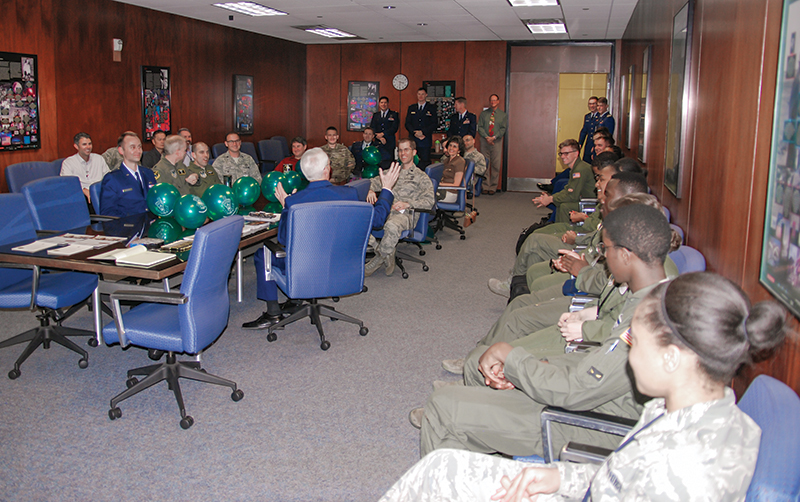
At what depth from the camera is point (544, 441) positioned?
6.47ft

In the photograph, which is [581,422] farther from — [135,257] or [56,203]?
[56,203]

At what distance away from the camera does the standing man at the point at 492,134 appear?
12391 mm

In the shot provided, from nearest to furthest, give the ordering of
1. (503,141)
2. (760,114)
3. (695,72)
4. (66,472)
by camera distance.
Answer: (760,114) < (66,472) < (695,72) < (503,141)

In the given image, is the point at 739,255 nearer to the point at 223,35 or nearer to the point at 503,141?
the point at 223,35

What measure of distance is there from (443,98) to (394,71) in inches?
50.3

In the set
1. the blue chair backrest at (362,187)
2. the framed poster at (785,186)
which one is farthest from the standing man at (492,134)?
the framed poster at (785,186)

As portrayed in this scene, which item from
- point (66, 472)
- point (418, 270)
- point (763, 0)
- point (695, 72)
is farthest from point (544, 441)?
point (418, 270)

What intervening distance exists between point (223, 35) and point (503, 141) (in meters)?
5.90

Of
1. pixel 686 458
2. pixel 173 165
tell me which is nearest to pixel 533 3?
pixel 173 165

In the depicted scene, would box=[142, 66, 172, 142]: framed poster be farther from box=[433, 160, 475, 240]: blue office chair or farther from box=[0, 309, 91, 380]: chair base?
box=[0, 309, 91, 380]: chair base

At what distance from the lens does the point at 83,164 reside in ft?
22.7

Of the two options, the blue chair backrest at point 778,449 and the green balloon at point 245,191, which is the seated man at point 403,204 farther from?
the blue chair backrest at point 778,449

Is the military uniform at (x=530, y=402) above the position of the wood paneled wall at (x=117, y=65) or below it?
below

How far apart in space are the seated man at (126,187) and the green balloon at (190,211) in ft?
3.28
